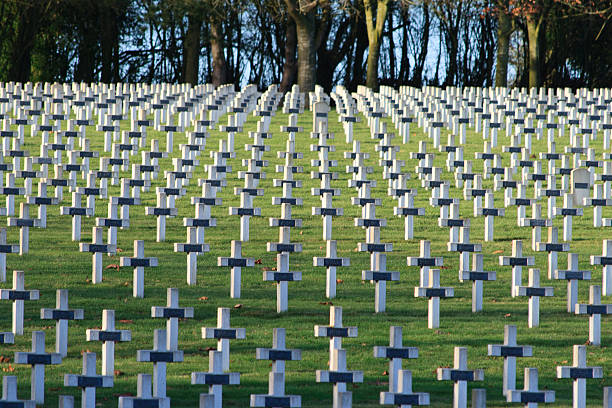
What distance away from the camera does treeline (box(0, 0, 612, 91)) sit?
38312 millimetres

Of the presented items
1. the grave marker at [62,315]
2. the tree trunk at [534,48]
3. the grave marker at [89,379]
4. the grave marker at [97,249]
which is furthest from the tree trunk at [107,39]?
the grave marker at [89,379]

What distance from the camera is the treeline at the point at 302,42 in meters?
38.3

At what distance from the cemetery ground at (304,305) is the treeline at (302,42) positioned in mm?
20361

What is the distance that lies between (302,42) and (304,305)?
2466 cm

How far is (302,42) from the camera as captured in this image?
35.9m

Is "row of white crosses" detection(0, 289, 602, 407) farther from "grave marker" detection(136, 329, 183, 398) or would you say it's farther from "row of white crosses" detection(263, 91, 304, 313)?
"row of white crosses" detection(263, 91, 304, 313)

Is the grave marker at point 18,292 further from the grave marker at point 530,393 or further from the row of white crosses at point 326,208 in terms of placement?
the grave marker at point 530,393

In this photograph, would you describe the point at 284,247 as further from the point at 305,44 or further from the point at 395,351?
the point at 305,44

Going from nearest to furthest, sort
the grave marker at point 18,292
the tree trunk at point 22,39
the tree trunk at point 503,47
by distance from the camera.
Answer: the grave marker at point 18,292 → the tree trunk at point 503,47 → the tree trunk at point 22,39

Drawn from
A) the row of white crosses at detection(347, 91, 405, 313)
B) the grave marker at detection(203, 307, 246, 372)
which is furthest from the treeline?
the grave marker at detection(203, 307, 246, 372)

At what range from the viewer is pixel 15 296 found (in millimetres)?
10172

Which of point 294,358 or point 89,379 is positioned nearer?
point 89,379

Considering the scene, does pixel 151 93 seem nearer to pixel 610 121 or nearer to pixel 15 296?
pixel 610 121

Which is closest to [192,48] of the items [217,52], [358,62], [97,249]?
[217,52]
